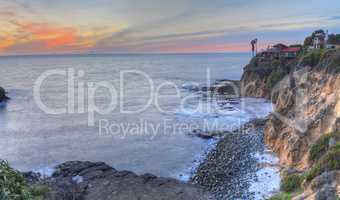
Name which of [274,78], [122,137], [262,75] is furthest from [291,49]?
[122,137]

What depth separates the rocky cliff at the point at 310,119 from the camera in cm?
2102

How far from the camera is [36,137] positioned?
42812 millimetres

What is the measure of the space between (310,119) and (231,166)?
→ 7.65m

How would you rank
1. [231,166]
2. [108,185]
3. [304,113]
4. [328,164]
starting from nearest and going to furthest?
[328,164] < [108,185] < [304,113] < [231,166]

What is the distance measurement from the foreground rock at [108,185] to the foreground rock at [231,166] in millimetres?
1616

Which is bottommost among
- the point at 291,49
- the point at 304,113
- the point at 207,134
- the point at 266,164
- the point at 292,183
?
the point at 266,164

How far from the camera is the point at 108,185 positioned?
25.3 metres

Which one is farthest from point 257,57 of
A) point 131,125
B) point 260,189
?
point 260,189

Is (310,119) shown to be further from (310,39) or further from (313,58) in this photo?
(310,39)

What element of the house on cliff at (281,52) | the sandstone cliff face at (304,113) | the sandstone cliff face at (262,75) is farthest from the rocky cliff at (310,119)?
the house on cliff at (281,52)

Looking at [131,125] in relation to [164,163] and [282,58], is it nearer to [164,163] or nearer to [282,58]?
[164,163]

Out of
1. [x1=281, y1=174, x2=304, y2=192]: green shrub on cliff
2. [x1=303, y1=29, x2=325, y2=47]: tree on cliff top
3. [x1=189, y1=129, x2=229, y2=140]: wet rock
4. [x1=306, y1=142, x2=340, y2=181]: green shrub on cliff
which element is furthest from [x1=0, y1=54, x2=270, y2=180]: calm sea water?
[x1=303, y1=29, x2=325, y2=47]: tree on cliff top

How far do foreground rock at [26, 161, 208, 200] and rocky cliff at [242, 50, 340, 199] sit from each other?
806 centimetres

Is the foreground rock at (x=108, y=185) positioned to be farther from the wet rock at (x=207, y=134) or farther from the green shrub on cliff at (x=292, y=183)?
the wet rock at (x=207, y=134)
